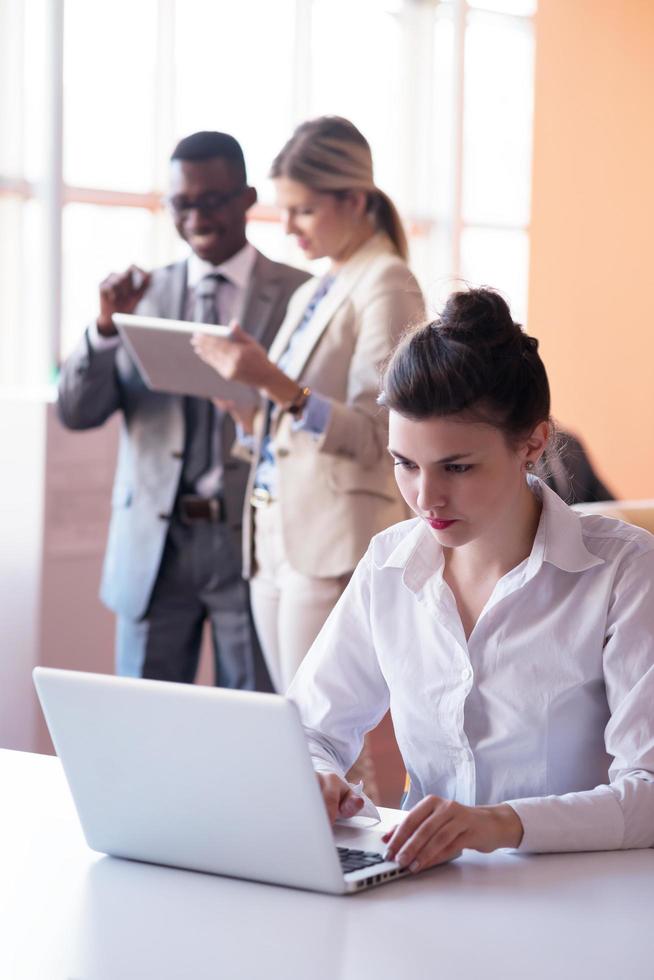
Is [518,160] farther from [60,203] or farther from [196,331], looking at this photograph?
[196,331]

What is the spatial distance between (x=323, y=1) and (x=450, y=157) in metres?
0.92

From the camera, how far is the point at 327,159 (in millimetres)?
2867

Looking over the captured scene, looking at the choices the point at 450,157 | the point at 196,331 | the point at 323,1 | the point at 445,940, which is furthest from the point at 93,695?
the point at 450,157

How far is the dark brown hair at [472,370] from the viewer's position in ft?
5.13

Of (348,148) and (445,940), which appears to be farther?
(348,148)

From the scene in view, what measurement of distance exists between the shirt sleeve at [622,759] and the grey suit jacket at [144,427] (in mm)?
1576

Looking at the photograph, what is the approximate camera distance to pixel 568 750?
1.59 metres

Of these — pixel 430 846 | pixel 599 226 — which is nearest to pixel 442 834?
pixel 430 846

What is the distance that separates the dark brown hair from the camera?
61.6 inches

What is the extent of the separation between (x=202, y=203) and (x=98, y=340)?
14.6 inches

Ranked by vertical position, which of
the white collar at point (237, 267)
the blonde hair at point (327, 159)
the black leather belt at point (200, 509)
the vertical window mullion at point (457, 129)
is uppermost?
the vertical window mullion at point (457, 129)

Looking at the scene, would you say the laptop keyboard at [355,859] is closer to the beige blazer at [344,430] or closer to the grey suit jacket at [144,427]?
the beige blazer at [344,430]

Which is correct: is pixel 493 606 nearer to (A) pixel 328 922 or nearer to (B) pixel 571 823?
(B) pixel 571 823

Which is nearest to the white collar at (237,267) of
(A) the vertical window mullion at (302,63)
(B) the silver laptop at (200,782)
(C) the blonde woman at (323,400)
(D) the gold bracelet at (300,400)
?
(C) the blonde woman at (323,400)
